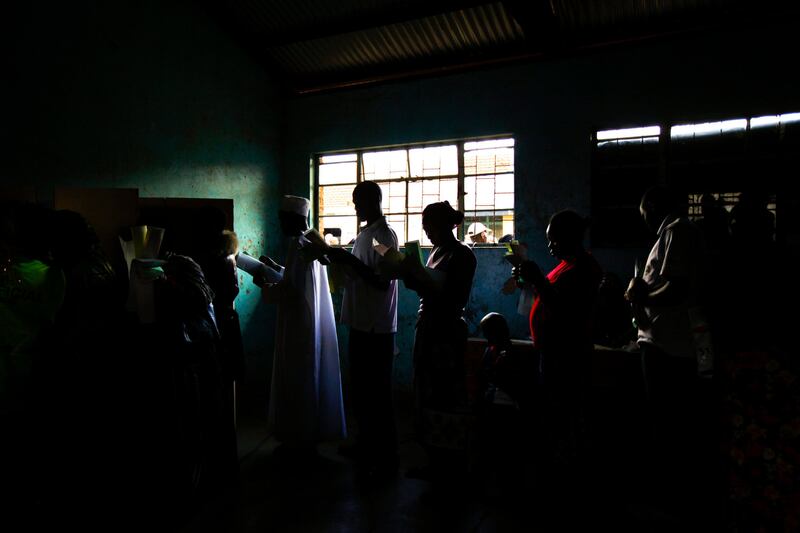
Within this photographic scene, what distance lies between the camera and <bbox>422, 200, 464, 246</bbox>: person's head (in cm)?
290

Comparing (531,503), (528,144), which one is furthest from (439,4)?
(531,503)

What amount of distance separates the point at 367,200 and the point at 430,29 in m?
2.37

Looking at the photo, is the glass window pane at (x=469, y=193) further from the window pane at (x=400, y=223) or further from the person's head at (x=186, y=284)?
the person's head at (x=186, y=284)

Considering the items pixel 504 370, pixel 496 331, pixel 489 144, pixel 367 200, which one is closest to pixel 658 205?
pixel 496 331

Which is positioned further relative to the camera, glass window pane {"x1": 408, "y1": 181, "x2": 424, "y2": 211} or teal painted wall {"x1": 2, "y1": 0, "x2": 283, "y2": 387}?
glass window pane {"x1": 408, "y1": 181, "x2": 424, "y2": 211}

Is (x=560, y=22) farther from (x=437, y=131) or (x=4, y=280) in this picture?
(x=4, y=280)

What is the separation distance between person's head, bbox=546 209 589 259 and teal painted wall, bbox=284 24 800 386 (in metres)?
1.91

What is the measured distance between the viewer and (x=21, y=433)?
2357 millimetres

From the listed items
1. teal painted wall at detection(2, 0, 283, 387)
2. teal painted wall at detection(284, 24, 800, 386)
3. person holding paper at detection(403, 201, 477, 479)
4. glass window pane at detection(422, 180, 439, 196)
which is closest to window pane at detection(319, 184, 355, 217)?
teal painted wall at detection(284, 24, 800, 386)

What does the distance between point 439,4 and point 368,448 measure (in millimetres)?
3626

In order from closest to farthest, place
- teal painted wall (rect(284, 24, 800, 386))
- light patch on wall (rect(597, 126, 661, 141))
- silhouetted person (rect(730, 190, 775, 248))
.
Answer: silhouetted person (rect(730, 190, 775, 248)) → teal painted wall (rect(284, 24, 800, 386)) → light patch on wall (rect(597, 126, 661, 141))

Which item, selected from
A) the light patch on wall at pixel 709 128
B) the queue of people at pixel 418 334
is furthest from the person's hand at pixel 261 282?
the light patch on wall at pixel 709 128

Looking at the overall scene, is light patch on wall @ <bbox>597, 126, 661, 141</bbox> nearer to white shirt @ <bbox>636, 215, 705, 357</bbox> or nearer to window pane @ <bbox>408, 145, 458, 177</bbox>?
A: window pane @ <bbox>408, 145, 458, 177</bbox>

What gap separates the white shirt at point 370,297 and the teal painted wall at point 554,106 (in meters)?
1.89
